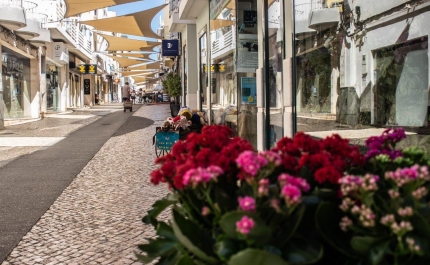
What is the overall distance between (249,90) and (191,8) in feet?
22.5

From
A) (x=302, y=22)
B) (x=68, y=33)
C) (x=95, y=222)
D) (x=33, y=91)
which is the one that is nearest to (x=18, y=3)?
(x=33, y=91)

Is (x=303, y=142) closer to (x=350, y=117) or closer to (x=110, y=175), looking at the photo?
(x=350, y=117)

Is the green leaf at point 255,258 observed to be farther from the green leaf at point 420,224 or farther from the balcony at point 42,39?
the balcony at point 42,39

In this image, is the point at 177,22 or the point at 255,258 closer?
the point at 255,258

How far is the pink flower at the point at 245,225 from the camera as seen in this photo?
57.0 inches

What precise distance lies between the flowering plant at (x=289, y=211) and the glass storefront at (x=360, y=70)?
4.84 ft

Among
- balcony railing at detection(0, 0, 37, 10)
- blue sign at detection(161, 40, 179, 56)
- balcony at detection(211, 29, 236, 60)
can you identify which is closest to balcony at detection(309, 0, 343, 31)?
balcony at detection(211, 29, 236, 60)

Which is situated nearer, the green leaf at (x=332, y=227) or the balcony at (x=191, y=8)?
the green leaf at (x=332, y=227)

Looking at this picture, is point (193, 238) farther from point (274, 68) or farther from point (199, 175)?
point (274, 68)

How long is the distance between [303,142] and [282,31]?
209 inches

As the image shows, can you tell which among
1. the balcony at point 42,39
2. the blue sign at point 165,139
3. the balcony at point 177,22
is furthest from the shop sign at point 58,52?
the blue sign at point 165,139

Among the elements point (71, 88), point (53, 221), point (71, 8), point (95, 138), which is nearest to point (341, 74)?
point (53, 221)

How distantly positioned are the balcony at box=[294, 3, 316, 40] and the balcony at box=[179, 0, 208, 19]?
25.3ft

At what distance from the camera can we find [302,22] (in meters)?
6.38
